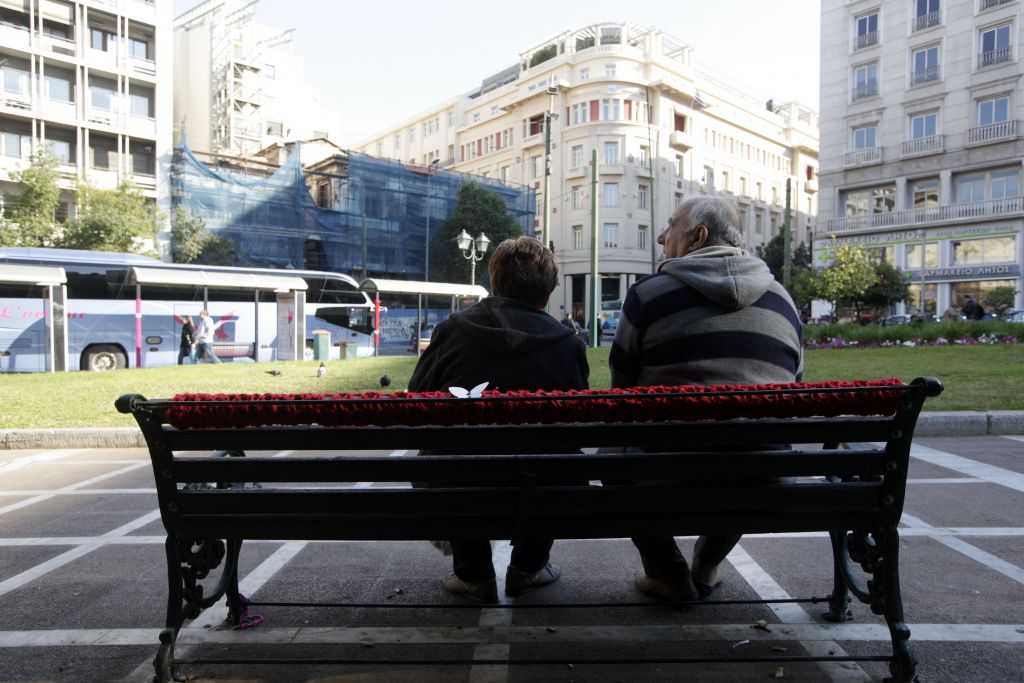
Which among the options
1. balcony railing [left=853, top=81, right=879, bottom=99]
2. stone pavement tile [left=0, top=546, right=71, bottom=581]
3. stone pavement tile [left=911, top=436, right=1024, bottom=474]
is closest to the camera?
stone pavement tile [left=0, top=546, right=71, bottom=581]

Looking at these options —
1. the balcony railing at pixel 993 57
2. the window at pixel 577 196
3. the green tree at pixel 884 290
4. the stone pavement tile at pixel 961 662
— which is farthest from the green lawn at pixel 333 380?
the window at pixel 577 196

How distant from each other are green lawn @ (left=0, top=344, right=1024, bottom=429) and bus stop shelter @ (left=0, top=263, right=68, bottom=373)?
3.81 m

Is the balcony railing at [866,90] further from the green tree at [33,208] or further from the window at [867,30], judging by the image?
the green tree at [33,208]

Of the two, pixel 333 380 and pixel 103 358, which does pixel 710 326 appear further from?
pixel 103 358

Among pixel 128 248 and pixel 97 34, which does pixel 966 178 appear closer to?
pixel 128 248

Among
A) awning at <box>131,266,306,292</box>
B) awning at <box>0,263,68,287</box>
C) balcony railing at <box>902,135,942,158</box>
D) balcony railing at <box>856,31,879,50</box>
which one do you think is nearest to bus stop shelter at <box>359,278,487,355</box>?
awning at <box>131,266,306,292</box>

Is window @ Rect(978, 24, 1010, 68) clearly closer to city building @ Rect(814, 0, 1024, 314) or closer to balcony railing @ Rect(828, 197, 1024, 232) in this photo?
city building @ Rect(814, 0, 1024, 314)

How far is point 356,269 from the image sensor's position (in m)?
45.3

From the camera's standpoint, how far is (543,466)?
205 centimetres

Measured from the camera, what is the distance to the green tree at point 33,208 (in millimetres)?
27938

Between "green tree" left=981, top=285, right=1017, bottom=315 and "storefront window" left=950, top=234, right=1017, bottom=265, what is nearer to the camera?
"green tree" left=981, top=285, right=1017, bottom=315

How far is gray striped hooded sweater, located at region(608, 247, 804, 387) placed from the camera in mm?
2488

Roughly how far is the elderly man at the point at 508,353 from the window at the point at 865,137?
1810 inches

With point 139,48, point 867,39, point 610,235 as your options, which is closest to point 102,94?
point 139,48
